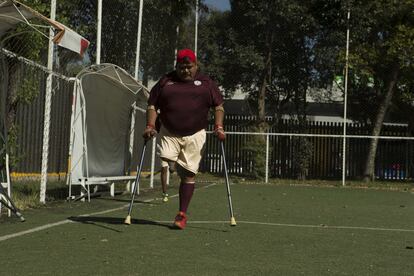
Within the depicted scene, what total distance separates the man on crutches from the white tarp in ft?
3.81

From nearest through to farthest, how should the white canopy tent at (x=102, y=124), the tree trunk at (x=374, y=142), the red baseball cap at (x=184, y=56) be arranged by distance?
the red baseball cap at (x=184, y=56) < the white canopy tent at (x=102, y=124) < the tree trunk at (x=374, y=142)

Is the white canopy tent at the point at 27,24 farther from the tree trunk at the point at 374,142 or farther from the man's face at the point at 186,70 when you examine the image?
the tree trunk at the point at 374,142

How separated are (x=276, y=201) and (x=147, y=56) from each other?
7.35 metres

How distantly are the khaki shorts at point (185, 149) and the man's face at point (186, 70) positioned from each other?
64 centimetres

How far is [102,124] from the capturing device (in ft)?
39.4

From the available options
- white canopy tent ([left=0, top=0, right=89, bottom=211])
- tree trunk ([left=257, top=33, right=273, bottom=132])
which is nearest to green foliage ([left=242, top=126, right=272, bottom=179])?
tree trunk ([left=257, top=33, right=273, bottom=132])

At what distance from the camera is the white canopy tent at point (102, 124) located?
35.8ft

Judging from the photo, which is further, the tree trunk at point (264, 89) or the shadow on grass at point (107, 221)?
the tree trunk at point (264, 89)

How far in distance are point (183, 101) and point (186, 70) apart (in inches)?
13.6

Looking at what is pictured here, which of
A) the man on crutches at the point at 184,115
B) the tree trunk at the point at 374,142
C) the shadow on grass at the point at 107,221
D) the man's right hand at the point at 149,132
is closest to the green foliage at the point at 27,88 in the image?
the shadow on grass at the point at 107,221

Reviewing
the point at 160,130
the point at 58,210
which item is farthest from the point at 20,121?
the point at 160,130

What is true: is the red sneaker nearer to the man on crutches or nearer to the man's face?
the man on crutches

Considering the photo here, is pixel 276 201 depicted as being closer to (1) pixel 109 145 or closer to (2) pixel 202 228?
(1) pixel 109 145

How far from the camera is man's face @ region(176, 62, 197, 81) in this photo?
725 cm
